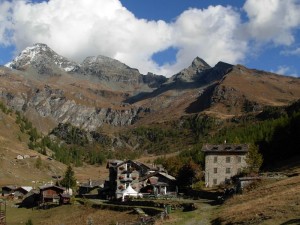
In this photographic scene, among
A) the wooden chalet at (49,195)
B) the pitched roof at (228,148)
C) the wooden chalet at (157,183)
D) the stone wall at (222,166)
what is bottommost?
the wooden chalet at (49,195)

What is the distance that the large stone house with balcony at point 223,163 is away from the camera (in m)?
112

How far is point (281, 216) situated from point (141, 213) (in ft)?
115

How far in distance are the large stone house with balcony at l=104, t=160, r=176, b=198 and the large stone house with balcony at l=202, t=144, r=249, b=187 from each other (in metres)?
11.5

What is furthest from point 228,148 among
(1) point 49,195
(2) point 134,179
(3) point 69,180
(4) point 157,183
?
(3) point 69,180

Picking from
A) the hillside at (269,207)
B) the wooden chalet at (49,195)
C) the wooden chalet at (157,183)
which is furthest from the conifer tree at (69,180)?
the hillside at (269,207)

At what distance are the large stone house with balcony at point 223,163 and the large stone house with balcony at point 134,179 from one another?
1147 cm

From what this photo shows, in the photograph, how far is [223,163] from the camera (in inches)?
4456

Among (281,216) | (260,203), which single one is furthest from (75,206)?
(281,216)

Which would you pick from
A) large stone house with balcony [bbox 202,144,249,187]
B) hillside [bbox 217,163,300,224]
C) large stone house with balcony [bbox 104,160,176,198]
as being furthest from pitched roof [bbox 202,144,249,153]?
hillside [bbox 217,163,300,224]

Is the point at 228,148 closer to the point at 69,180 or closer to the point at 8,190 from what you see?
the point at 69,180

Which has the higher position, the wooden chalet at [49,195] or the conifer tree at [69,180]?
the conifer tree at [69,180]

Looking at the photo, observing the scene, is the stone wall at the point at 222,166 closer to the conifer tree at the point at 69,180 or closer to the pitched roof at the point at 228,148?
the pitched roof at the point at 228,148

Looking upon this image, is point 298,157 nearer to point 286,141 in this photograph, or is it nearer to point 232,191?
point 286,141

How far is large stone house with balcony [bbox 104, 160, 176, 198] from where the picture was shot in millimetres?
117688
